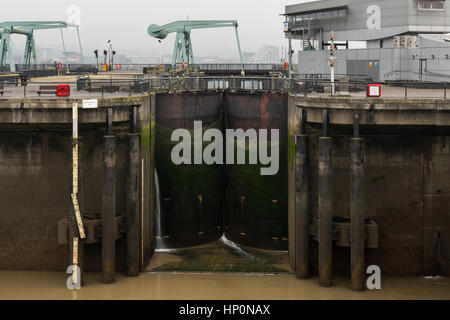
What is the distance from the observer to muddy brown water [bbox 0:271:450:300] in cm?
2850

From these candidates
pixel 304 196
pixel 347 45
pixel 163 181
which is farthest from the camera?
pixel 347 45

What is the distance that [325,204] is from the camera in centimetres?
2870

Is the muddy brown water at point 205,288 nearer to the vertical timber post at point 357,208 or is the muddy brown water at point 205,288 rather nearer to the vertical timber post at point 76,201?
the vertical timber post at point 357,208

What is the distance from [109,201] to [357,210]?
10701 mm

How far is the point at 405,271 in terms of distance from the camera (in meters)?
31.0

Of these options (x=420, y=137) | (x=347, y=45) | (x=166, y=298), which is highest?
(x=347, y=45)

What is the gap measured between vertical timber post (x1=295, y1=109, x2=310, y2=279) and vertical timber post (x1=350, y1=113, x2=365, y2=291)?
2674mm

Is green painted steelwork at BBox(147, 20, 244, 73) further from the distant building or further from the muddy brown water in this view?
the muddy brown water

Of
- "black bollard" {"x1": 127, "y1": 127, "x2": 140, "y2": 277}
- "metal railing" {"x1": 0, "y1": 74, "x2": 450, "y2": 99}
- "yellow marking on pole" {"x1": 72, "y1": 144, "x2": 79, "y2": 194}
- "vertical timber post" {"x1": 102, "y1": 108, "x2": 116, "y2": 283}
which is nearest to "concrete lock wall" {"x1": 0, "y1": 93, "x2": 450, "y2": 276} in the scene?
"black bollard" {"x1": 127, "y1": 127, "x2": 140, "y2": 277}

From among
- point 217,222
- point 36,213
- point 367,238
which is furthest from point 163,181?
point 367,238

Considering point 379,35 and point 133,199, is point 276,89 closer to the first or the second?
point 133,199

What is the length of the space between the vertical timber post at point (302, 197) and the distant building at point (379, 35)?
14.4 metres

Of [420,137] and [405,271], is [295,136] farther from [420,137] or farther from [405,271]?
[405,271]

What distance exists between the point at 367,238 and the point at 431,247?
3.53 m
